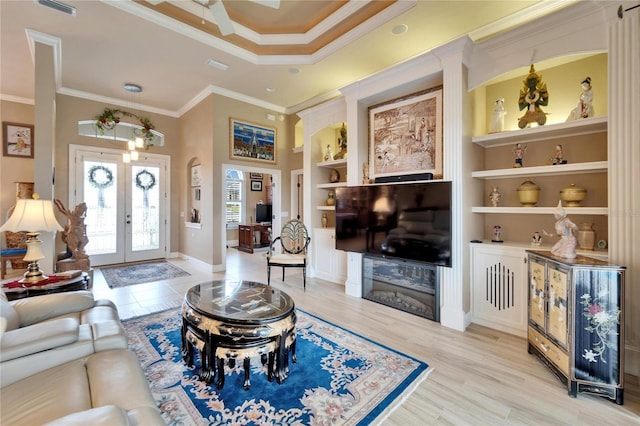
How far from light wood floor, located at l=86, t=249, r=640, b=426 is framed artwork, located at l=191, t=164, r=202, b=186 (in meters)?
2.95

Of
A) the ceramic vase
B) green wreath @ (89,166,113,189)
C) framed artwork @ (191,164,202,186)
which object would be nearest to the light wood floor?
the ceramic vase

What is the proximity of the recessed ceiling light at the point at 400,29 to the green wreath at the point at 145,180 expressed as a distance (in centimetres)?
599

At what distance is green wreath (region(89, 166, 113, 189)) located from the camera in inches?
226

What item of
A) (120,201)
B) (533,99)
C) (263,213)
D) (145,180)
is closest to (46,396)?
(533,99)

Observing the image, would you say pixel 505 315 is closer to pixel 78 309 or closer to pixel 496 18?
pixel 496 18

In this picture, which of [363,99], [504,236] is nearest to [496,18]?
[363,99]

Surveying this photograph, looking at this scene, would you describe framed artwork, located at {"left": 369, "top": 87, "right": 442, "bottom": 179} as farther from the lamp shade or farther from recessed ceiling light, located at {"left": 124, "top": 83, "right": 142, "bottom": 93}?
recessed ceiling light, located at {"left": 124, "top": 83, "right": 142, "bottom": 93}

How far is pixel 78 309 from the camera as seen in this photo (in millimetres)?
2041

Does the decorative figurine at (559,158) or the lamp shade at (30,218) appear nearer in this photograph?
the lamp shade at (30,218)

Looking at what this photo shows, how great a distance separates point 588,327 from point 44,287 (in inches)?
172

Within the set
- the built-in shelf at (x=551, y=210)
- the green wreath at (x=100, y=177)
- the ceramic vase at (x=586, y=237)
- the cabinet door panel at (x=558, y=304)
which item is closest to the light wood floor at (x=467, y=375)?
the cabinet door panel at (x=558, y=304)

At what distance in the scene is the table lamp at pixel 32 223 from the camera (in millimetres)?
2371

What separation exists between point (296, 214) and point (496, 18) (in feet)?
16.1

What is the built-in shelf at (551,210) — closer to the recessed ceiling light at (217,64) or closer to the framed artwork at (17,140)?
the recessed ceiling light at (217,64)
